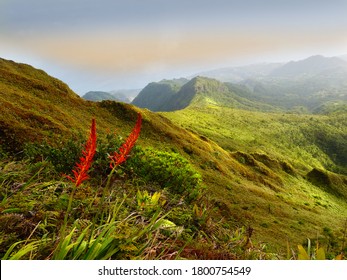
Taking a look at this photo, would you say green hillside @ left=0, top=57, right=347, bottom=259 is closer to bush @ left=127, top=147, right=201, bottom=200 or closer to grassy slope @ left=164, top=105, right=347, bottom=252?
bush @ left=127, top=147, right=201, bottom=200

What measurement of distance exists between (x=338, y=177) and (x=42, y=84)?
60691 millimetres

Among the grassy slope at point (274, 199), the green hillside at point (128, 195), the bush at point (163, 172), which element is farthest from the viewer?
the grassy slope at point (274, 199)

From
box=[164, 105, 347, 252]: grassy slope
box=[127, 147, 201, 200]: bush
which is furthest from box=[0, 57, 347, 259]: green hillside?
box=[164, 105, 347, 252]: grassy slope

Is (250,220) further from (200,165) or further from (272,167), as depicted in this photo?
(272,167)

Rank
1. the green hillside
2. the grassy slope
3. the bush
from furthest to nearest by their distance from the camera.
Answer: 1. the grassy slope
2. the bush
3. the green hillside

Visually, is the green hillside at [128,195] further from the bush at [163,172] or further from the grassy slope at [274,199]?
the grassy slope at [274,199]

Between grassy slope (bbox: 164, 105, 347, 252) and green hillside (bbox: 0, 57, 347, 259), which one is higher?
green hillside (bbox: 0, 57, 347, 259)

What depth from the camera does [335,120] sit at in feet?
652

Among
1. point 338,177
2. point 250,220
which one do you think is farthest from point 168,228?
point 338,177

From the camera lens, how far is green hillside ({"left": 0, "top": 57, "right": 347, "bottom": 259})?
17.6 feet

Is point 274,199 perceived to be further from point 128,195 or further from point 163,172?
point 128,195

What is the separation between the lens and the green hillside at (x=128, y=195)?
536cm

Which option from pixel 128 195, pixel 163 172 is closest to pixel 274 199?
pixel 163 172

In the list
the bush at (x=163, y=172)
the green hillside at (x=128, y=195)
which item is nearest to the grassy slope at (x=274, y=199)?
the green hillside at (x=128, y=195)
